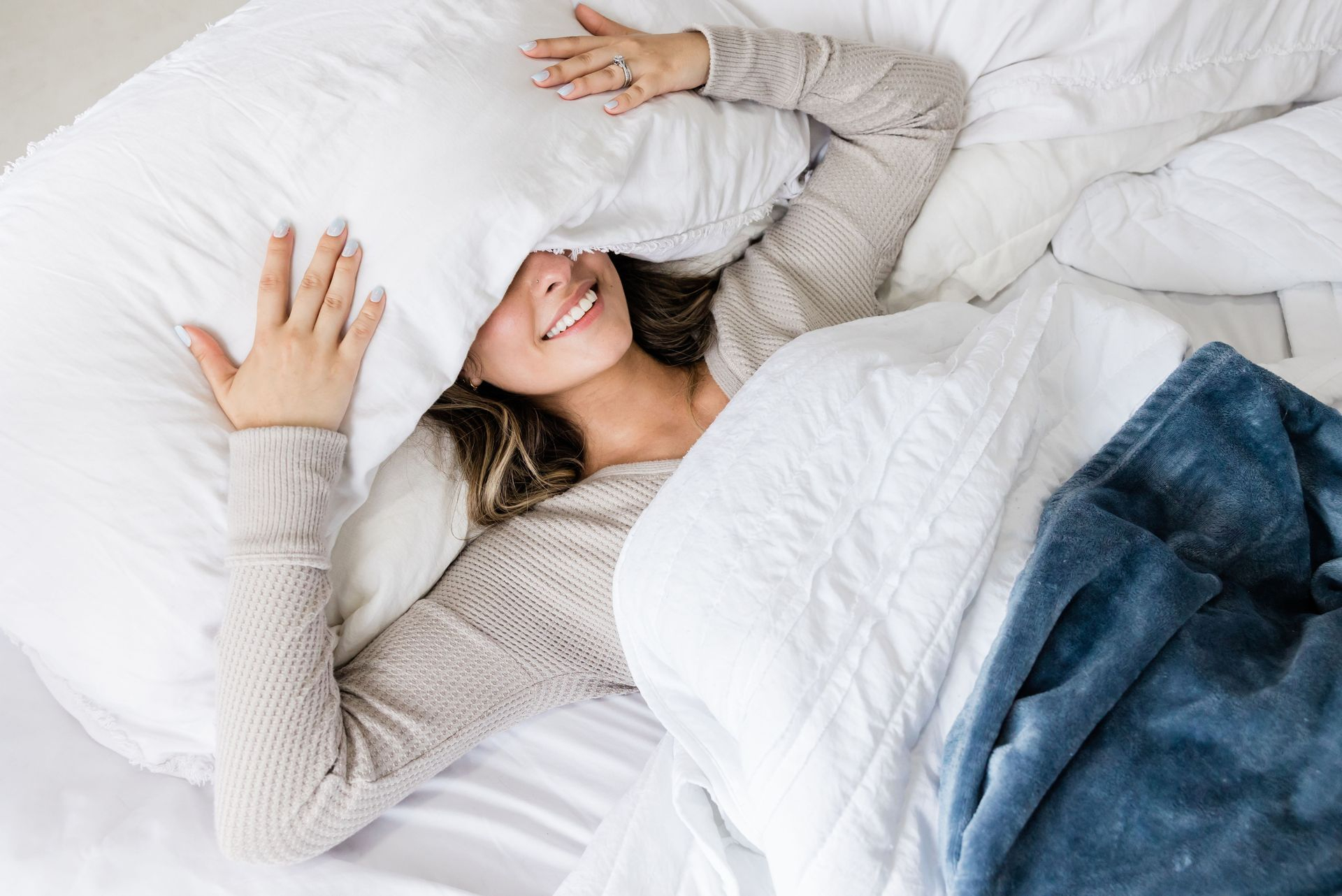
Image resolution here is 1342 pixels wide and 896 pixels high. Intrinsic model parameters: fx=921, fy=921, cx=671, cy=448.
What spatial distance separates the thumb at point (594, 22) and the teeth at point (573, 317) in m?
0.30

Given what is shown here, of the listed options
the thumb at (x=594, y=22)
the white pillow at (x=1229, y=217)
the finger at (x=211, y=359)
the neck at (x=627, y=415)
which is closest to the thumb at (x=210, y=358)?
the finger at (x=211, y=359)

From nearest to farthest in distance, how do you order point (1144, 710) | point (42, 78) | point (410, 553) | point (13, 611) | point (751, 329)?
point (1144, 710)
point (13, 611)
point (410, 553)
point (751, 329)
point (42, 78)

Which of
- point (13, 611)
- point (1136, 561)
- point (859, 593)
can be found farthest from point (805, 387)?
point (13, 611)

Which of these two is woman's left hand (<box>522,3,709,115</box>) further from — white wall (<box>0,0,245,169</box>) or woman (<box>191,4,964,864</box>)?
white wall (<box>0,0,245,169</box>)

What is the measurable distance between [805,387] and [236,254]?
0.53 metres

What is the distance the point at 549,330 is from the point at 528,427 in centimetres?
15

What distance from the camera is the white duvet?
0.67m

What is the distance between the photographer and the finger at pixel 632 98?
3.18 feet

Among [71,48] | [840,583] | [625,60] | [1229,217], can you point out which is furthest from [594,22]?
[71,48]

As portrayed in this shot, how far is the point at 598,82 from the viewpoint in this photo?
972mm

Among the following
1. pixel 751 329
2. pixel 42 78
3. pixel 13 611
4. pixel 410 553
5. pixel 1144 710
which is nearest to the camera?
pixel 1144 710

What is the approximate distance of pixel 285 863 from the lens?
0.86 meters

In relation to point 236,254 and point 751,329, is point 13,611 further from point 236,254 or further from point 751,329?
point 751,329

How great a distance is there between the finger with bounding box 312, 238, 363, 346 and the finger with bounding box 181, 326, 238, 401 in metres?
0.09
